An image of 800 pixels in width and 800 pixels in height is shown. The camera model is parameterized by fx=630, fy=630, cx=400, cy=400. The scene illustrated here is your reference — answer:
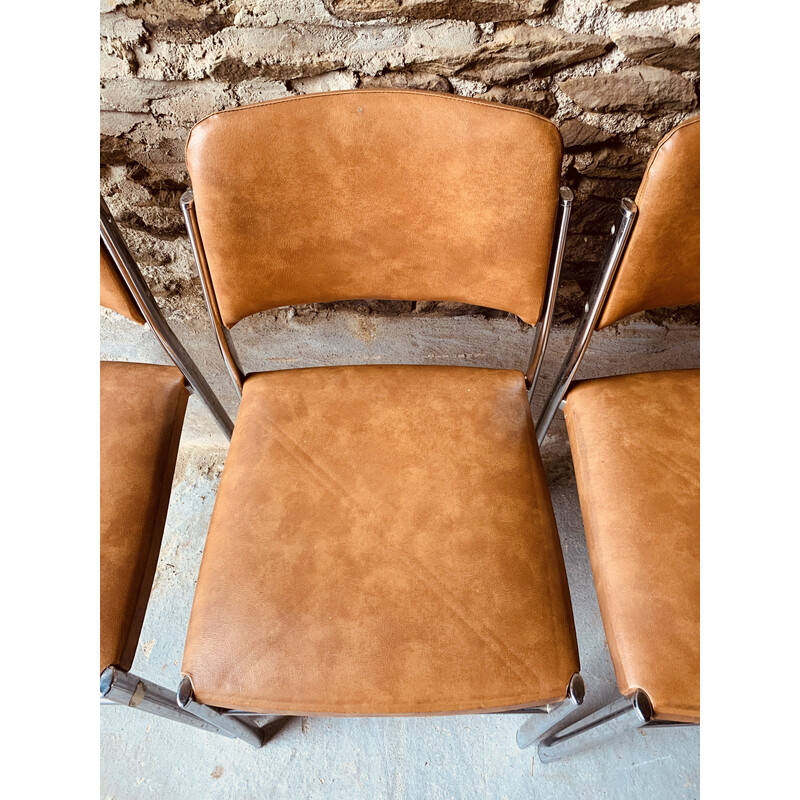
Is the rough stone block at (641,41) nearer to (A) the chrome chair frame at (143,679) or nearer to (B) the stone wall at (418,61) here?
(B) the stone wall at (418,61)

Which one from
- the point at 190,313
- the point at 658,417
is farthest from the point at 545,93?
the point at 190,313

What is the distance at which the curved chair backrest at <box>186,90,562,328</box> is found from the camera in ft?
2.27

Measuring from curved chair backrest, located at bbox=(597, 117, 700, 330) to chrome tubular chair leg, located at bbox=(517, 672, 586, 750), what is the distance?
0.45 m

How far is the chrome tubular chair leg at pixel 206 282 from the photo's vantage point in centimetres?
74

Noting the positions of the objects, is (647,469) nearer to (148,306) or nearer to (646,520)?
(646,520)

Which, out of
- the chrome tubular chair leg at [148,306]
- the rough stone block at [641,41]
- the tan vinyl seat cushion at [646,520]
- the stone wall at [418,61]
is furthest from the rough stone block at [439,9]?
the tan vinyl seat cushion at [646,520]

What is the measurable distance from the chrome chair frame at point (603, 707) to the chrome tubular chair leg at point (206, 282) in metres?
0.48

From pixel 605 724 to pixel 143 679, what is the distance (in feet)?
1.84

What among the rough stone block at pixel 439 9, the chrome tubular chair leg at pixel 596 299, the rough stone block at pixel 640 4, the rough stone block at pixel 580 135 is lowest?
the chrome tubular chair leg at pixel 596 299

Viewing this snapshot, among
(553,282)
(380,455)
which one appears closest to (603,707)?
(380,455)

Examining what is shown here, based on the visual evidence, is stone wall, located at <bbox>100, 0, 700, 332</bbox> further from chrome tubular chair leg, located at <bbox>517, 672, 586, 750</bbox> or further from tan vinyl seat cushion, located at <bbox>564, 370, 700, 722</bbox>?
chrome tubular chair leg, located at <bbox>517, 672, 586, 750</bbox>

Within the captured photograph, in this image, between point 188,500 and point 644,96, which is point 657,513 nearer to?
point 644,96
